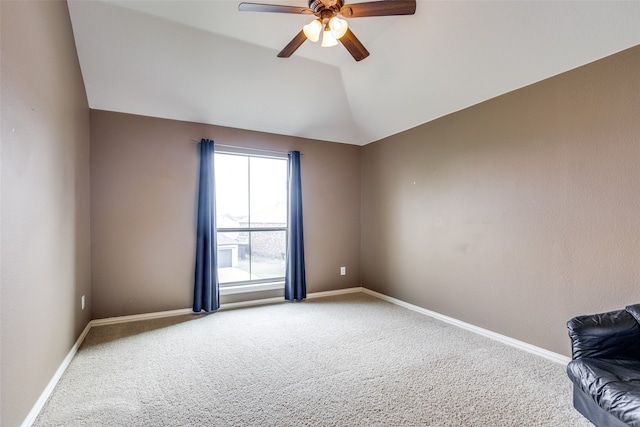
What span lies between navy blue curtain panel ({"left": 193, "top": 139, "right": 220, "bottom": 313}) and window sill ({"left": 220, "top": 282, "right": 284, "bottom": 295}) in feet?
0.72

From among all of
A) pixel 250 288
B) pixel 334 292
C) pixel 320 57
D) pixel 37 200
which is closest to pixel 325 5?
pixel 320 57

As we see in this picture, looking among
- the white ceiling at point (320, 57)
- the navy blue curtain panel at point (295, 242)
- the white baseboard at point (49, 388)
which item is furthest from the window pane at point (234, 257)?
the white baseboard at point (49, 388)

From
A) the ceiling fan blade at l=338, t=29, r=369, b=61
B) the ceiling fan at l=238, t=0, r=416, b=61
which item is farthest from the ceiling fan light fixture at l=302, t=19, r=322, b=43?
the ceiling fan blade at l=338, t=29, r=369, b=61

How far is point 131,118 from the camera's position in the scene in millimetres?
3527

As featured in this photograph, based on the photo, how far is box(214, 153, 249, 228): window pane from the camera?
4129mm

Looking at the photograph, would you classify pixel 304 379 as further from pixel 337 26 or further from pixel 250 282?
pixel 337 26

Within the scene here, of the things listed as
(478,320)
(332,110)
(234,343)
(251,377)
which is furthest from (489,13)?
(234,343)

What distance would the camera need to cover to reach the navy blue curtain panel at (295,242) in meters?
4.36

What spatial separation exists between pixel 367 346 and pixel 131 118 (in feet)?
12.1

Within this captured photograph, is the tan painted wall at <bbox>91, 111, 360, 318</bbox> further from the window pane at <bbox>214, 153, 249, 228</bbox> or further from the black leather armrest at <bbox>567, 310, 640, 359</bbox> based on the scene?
the black leather armrest at <bbox>567, 310, 640, 359</bbox>

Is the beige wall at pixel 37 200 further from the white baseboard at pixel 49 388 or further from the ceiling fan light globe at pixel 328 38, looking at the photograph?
the ceiling fan light globe at pixel 328 38

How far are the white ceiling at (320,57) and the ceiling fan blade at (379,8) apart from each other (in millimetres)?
752

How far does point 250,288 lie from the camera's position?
13.8 ft

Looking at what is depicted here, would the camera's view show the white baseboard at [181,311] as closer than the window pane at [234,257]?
Yes
